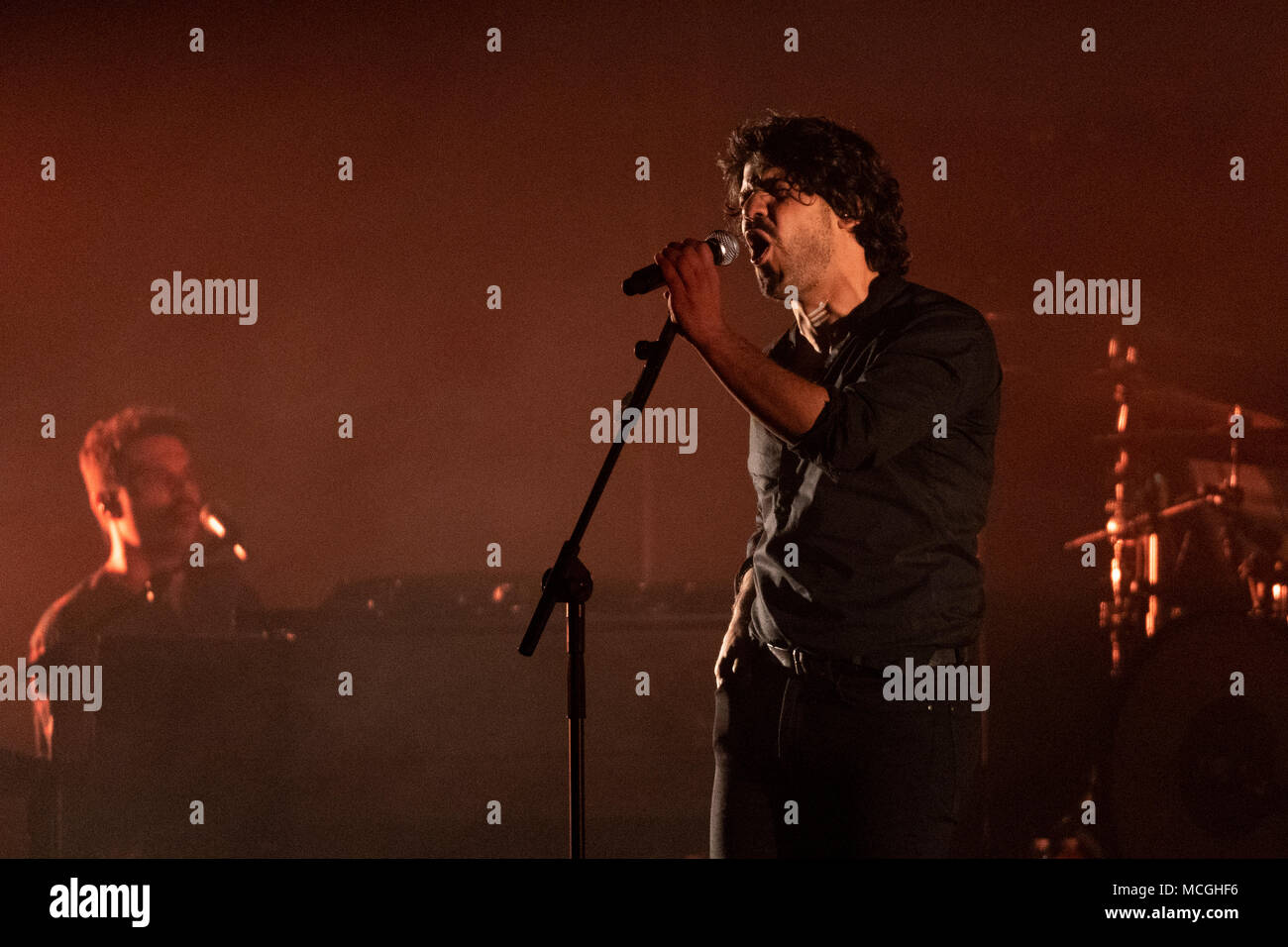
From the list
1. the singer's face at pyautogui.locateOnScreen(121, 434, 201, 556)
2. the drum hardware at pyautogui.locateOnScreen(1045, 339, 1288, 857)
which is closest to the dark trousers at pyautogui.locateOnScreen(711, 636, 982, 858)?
the drum hardware at pyautogui.locateOnScreen(1045, 339, 1288, 857)

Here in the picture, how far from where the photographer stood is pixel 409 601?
331cm

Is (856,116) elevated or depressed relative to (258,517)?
elevated

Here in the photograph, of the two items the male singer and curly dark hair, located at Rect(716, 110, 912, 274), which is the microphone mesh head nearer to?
the male singer

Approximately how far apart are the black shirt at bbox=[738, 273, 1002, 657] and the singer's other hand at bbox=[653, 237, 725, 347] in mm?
205

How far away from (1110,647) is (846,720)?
1.60 meters

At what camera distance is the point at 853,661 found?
167cm

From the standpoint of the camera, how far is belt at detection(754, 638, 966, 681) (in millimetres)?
1659

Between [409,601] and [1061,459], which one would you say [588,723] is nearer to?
[409,601]

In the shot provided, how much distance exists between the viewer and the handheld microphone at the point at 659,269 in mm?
1692

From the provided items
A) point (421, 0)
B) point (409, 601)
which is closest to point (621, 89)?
point (421, 0)

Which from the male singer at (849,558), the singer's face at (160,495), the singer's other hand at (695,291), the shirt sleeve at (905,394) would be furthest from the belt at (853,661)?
the singer's face at (160,495)

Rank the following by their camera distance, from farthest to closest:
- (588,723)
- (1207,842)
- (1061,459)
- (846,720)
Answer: (588,723), (1061,459), (1207,842), (846,720)

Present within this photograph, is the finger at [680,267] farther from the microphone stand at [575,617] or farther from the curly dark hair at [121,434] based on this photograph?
the curly dark hair at [121,434]

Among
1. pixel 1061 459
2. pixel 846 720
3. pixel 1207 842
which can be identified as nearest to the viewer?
Result: pixel 846 720
